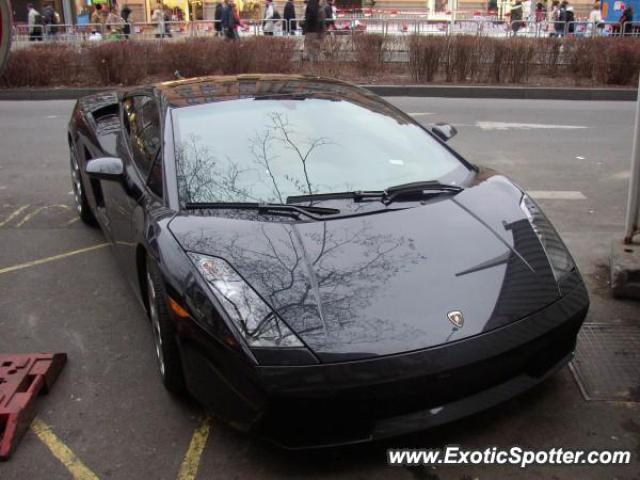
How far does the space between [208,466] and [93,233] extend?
339 centimetres

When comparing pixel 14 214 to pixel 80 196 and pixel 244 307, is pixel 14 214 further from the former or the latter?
pixel 244 307

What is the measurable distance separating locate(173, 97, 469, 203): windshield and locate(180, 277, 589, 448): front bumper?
1.15m

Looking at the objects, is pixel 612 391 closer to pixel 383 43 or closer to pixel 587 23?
pixel 383 43

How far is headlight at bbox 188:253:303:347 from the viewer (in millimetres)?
2473

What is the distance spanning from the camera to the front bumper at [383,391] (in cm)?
237

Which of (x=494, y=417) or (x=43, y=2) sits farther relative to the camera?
(x=43, y=2)

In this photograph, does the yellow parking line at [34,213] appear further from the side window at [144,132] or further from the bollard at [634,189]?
the bollard at [634,189]

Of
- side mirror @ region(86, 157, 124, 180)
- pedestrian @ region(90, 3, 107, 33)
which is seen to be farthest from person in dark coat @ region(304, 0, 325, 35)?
side mirror @ region(86, 157, 124, 180)

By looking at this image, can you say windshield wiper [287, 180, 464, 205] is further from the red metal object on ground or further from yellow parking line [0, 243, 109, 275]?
yellow parking line [0, 243, 109, 275]

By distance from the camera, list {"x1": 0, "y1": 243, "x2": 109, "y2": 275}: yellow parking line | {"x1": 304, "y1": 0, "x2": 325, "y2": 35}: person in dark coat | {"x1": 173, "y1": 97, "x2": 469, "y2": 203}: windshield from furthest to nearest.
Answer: {"x1": 304, "y1": 0, "x2": 325, "y2": 35}: person in dark coat → {"x1": 0, "y1": 243, "x2": 109, "y2": 275}: yellow parking line → {"x1": 173, "y1": 97, "x2": 469, "y2": 203}: windshield

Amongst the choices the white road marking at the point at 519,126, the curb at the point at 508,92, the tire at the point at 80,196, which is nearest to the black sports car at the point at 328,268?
the tire at the point at 80,196

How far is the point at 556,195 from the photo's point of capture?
6.47 meters

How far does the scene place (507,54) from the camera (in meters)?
14.9

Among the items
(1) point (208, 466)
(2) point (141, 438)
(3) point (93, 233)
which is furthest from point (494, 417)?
(3) point (93, 233)
